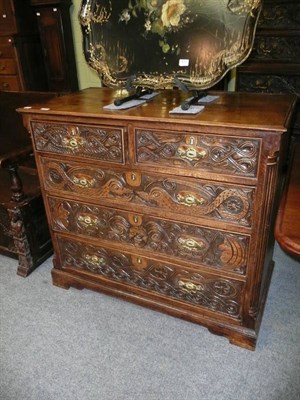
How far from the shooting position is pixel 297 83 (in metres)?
2.46

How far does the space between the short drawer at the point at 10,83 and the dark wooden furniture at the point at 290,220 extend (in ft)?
9.54

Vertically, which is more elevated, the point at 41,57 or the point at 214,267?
the point at 41,57

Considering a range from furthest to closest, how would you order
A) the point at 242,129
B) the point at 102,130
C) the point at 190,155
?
the point at 102,130, the point at 190,155, the point at 242,129

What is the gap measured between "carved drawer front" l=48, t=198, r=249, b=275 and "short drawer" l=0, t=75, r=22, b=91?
81.4 inches

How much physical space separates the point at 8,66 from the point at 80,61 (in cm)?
68

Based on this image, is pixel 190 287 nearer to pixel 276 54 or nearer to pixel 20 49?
pixel 276 54

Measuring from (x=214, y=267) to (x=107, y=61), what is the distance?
105cm

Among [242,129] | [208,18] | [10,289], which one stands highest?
[208,18]

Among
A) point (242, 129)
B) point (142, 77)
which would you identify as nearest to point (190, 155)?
point (242, 129)

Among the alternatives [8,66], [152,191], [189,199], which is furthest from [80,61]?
[189,199]

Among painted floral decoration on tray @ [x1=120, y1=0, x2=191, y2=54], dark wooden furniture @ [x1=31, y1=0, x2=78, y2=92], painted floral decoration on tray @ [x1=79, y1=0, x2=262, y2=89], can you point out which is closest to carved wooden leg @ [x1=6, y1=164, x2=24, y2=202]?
painted floral decoration on tray @ [x1=79, y1=0, x2=262, y2=89]

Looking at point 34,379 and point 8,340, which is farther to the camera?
point 8,340

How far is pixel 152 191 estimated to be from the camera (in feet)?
4.52

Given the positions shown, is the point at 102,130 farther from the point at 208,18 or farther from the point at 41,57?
the point at 41,57
